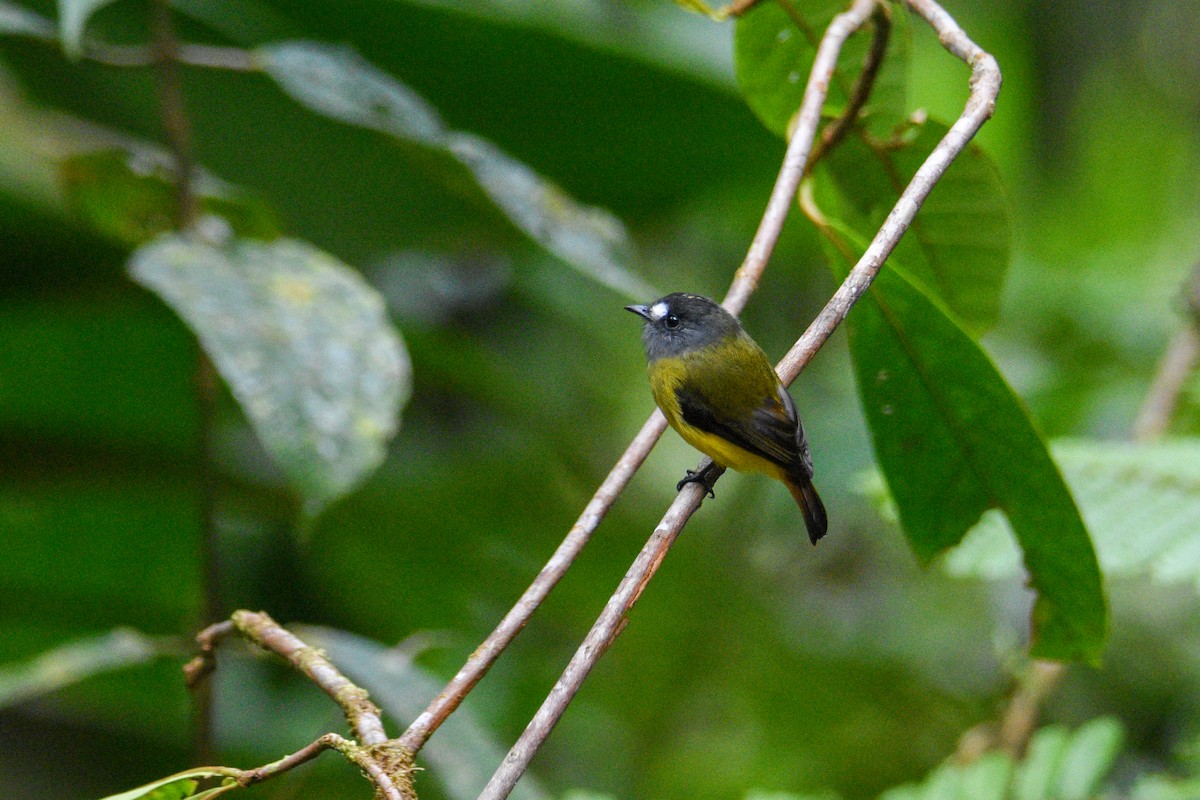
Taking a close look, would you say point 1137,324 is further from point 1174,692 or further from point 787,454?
point 787,454

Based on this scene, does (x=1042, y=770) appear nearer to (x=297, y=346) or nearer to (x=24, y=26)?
(x=297, y=346)

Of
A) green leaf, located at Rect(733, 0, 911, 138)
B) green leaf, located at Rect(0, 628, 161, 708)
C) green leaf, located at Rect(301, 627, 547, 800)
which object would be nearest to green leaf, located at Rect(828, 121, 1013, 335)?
green leaf, located at Rect(733, 0, 911, 138)

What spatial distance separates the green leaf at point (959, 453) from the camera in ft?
5.52

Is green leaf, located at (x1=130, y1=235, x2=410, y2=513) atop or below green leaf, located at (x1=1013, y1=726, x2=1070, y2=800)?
atop

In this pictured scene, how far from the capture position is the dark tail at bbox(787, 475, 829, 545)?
2.21 metres

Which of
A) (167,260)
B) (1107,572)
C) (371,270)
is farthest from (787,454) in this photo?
(371,270)

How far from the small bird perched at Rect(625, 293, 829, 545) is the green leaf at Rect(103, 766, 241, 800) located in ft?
3.62

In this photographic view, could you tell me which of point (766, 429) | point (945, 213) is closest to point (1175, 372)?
point (945, 213)

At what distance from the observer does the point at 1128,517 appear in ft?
7.37

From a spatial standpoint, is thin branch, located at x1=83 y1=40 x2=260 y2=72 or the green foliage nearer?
the green foliage

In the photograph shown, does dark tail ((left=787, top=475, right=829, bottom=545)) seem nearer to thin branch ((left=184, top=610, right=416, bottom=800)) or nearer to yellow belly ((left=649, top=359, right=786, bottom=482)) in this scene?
yellow belly ((left=649, top=359, right=786, bottom=482))

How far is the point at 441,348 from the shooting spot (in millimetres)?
3500

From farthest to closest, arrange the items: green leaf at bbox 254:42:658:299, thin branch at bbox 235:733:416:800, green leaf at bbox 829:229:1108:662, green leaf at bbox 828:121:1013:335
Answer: green leaf at bbox 254:42:658:299
green leaf at bbox 828:121:1013:335
green leaf at bbox 829:229:1108:662
thin branch at bbox 235:733:416:800

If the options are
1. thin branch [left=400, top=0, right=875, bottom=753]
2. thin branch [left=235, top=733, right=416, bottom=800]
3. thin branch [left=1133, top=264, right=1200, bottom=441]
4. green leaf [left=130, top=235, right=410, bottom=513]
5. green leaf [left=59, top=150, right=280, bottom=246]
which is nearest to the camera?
thin branch [left=235, top=733, right=416, bottom=800]
